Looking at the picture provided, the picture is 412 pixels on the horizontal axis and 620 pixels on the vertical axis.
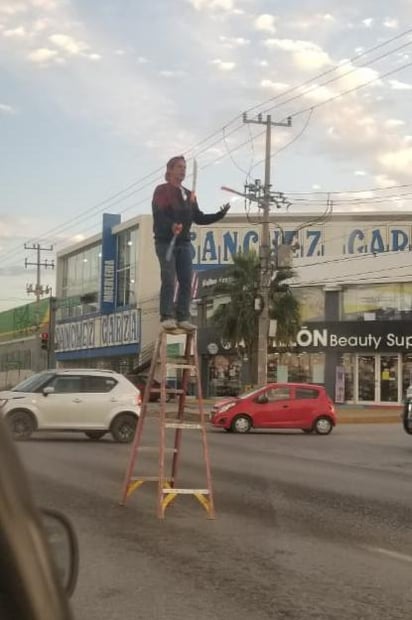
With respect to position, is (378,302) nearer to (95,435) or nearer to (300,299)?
(300,299)

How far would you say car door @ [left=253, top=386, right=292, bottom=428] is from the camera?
75.9ft

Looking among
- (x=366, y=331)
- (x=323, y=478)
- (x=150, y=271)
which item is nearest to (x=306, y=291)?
(x=366, y=331)

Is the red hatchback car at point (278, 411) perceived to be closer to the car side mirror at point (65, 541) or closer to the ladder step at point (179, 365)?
the ladder step at point (179, 365)

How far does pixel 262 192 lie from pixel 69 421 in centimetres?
1854

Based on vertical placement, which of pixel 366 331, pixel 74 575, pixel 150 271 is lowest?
pixel 74 575

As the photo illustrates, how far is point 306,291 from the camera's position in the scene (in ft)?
137

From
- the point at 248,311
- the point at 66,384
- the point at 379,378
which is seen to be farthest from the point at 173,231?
the point at 379,378

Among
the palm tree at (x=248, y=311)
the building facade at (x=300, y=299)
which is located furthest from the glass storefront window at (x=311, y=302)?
the palm tree at (x=248, y=311)

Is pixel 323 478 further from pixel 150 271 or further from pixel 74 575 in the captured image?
pixel 150 271

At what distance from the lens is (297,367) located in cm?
4078

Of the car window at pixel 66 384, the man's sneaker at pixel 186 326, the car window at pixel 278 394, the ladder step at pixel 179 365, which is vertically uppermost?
the man's sneaker at pixel 186 326

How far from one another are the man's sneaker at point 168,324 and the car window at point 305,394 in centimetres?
1441

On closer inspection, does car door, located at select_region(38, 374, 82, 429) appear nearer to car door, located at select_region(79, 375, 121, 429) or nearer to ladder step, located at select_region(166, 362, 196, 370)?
car door, located at select_region(79, 375, 121, 429)

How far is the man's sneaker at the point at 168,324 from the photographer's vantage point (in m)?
9.22
